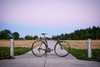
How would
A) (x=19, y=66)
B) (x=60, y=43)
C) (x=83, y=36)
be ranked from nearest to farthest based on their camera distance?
(x=19, y=66) → (x=60, y=43) → (x=83, y=36)

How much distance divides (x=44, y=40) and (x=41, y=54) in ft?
2.69

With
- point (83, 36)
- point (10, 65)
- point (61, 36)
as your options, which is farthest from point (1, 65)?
point (83, 36)

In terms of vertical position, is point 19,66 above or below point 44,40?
below

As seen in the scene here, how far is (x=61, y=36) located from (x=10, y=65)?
162 inches

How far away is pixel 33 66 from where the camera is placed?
25.2 feet

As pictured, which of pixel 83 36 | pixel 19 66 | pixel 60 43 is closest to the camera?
pixel 19 66

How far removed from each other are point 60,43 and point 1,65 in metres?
4.08

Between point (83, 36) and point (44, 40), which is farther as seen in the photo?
point (83, 36)

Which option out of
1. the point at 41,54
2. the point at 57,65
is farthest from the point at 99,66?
the point at 41,54

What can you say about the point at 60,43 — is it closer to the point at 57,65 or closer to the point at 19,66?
the point at 57,65

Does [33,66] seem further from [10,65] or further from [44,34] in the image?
[44,34]

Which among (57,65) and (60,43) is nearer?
(57,65)

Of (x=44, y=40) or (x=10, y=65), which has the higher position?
(x=44, y=40)

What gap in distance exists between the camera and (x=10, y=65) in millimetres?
7820
